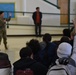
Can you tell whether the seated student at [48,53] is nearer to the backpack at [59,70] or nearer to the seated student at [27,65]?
the seated student at [27,65]

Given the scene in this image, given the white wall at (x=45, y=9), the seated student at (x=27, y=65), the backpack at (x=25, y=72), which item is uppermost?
the white wall at (x=45, y=9)

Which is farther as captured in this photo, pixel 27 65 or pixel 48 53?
pixel 48 53

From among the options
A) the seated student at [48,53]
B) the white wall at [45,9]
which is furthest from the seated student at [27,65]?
the white wall at [45,9]

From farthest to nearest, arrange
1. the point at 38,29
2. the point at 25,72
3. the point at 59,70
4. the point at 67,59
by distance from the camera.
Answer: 1. the point at 38,29
2. the point at 25,72
3. the point at 67,59
4. the point at 59,70

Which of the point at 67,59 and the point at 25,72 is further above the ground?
the point at 67,59

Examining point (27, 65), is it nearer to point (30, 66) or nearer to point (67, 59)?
point (30, 66)

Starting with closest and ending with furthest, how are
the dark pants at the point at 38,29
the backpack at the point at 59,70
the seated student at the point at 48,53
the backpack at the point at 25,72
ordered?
the backpack at the point at 59,70 < the backpack at the point at 25,72 < the seated student at the point at 48,53 < the dark pants at the point at 38,29

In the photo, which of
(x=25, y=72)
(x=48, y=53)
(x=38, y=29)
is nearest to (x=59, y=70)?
(x=25, y=72)

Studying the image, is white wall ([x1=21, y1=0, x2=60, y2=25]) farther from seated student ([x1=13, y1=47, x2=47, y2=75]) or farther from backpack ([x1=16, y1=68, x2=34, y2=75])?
backpack ([x1=16, y1=68, x2=34, y2=75])

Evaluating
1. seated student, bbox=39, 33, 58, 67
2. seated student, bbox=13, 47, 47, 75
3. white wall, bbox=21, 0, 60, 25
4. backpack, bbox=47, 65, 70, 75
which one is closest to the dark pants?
white wall, bbox=21, 0, 60, 25

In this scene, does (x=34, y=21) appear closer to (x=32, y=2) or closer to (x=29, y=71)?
(x=32, y=2)

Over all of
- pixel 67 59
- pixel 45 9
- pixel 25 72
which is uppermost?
pixel 45 9

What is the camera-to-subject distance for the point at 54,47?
4594 millimetres

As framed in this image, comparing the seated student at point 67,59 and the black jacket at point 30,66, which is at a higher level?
the seated student at point 67,59
